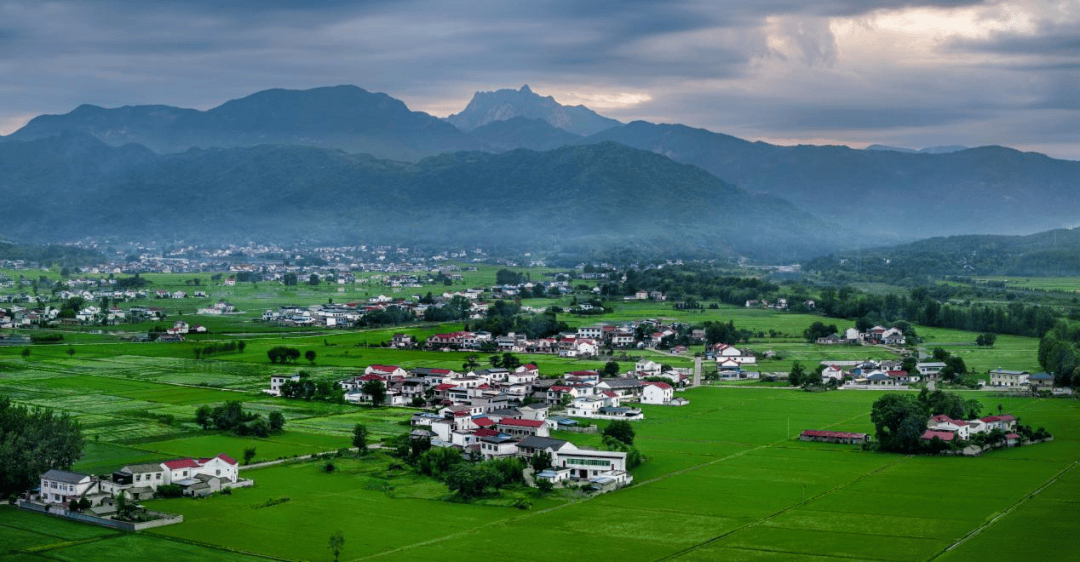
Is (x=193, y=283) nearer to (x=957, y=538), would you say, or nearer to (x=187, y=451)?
(x=187, y=451)

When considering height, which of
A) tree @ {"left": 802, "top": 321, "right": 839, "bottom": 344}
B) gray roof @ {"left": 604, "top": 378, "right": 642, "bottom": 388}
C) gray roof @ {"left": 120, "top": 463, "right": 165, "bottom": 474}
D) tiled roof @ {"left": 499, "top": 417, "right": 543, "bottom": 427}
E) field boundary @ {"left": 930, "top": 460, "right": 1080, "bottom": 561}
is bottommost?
field boundary @ {"left": 930, "top": 460, "right": 1080, "bottom": 561}

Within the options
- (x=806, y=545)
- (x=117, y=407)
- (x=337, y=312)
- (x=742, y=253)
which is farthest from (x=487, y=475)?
(x=742, y=253)

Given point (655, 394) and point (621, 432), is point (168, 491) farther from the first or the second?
point (655, 394)

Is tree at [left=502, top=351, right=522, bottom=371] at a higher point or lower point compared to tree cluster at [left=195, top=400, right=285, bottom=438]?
higher

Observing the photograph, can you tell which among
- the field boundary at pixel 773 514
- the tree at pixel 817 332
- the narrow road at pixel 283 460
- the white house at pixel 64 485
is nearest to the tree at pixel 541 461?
the narrow road at pixel 283 460

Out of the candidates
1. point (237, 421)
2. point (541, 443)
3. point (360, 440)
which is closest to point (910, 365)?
point (541, 443)

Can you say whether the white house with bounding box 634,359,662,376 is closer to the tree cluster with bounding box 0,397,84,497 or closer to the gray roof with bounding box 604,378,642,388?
the gray roof with bounding box 604,378,642,388

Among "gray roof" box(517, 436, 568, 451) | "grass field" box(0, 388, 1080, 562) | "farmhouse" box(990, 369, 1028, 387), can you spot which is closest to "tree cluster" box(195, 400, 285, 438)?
"grass field" box(0, 388, 1080, 562)
